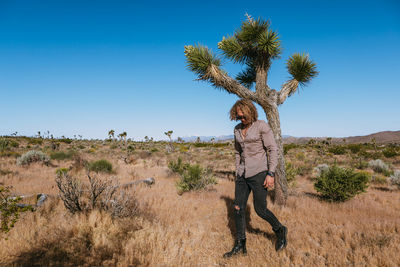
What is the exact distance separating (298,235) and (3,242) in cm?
405

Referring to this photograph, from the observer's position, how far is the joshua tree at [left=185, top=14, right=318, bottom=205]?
5180mm

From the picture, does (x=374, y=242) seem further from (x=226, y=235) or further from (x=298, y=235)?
(x=226, y=235)

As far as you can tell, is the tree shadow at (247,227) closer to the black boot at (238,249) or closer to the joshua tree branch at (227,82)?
the black boot at (238,249)

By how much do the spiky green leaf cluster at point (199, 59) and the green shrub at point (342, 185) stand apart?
452cm

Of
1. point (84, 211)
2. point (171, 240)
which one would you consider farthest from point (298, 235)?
point (84, 211)

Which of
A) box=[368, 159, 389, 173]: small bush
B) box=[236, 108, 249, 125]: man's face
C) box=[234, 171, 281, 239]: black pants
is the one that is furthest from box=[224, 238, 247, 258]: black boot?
box=[368, 159, 389, 173]: small bush

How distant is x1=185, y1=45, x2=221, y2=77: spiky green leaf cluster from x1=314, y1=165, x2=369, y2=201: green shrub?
4517 millimetres

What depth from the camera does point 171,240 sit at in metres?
2.91

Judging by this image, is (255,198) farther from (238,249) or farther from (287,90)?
(287,90)

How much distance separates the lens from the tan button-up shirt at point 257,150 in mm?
2633

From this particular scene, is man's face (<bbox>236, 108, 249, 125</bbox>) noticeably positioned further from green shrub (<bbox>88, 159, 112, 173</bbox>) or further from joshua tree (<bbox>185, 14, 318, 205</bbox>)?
green shrub (<bbox>88, 159, 112, 173</bbox>)

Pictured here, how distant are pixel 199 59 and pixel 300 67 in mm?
2811

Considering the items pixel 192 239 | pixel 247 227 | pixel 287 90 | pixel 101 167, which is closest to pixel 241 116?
pixel 192 239

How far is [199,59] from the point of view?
5660mm
